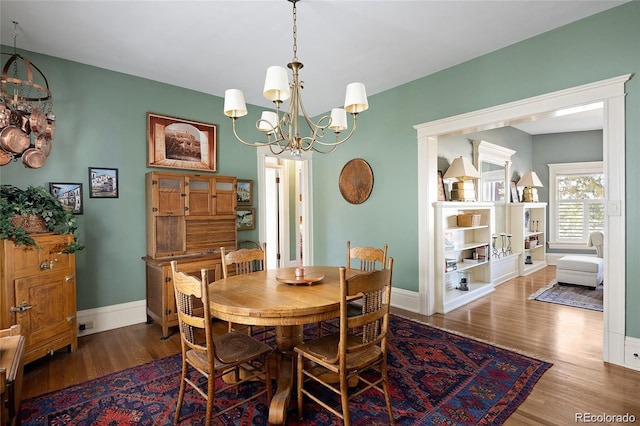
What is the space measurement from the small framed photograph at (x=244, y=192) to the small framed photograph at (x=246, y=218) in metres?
0.09

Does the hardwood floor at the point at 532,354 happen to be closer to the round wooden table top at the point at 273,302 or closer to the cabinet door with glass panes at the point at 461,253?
the cabinet door with glass panes at the point at 461,253

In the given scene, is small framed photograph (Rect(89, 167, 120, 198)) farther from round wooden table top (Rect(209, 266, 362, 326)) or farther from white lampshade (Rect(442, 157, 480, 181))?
white lampshade (Rect(442, 157, 480, 181))

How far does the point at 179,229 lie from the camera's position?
12.0ft

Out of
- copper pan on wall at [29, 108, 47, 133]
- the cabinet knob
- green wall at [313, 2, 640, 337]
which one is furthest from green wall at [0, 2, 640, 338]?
the cabinet knob

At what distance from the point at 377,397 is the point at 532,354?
1.59 meters

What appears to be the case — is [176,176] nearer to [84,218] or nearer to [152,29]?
[84,218]

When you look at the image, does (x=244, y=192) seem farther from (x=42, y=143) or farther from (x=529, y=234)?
(x=529, y=234)

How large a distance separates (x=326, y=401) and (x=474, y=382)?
3.67ft

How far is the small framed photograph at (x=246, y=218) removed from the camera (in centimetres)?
453

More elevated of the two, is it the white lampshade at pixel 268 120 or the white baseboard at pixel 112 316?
the white lampshade at pixel 268 120

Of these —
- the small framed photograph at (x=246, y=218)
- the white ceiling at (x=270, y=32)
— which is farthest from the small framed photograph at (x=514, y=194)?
the small framed photograph at (x=246, y=218)

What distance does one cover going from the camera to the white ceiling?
8.13 ft

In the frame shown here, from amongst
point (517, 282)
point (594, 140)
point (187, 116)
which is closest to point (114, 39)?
point (187, 116)

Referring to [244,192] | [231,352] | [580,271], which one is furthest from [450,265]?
[231,352]
